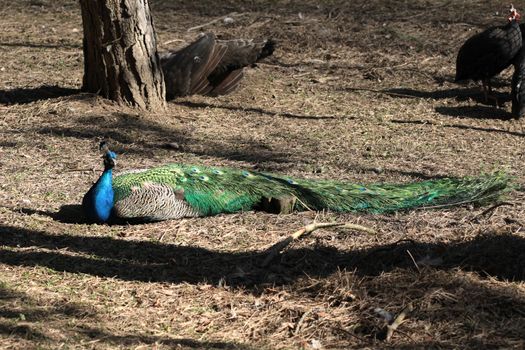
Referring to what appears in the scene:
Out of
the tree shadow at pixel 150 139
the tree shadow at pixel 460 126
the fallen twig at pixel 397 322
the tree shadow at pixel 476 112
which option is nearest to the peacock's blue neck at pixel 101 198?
the tree shadow at pixel 150 139

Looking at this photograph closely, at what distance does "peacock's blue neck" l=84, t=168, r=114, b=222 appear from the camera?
5828mm

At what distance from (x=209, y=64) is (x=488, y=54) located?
3.32m

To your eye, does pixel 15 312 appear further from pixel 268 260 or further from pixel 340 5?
pixel 340 5

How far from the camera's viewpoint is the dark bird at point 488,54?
9.97 meters

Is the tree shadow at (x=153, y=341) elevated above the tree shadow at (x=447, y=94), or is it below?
below

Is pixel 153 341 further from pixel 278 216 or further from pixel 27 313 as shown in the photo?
pixel 278 216

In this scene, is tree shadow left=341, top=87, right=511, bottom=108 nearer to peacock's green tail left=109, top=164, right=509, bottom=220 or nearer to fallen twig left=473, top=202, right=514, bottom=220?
peacock's green tail left=109, top=164, right=509, bottom=220

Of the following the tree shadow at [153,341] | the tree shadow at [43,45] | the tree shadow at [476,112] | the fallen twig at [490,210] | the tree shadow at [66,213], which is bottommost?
the tree shadow at [66,213]

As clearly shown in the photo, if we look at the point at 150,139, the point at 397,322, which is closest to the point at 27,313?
the point at 397,322

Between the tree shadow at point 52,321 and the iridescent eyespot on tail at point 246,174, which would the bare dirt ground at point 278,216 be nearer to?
the tree shadow at point 52,321

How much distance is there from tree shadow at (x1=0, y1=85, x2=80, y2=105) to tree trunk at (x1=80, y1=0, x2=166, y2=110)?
19.7 inches

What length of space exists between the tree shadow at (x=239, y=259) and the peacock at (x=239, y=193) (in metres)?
0.36

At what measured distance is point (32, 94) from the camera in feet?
30.8

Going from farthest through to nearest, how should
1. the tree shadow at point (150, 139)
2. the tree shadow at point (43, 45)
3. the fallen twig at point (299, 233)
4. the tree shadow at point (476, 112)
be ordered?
1. the tree shadow at point (43, 45)
2. the tree shadow at point (476, 112)
3. the tree shadow at point (150, 139)
4. the fallen twig at point (299, 233)
